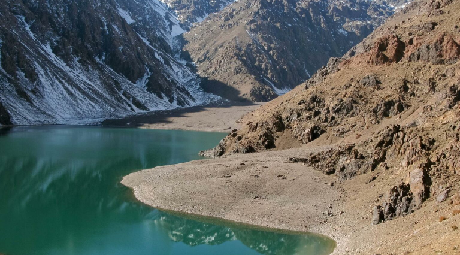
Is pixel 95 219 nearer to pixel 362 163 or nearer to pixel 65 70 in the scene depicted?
pixel 362 163

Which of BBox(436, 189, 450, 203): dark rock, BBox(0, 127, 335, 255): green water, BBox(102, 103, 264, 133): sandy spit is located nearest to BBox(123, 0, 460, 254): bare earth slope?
BBox(436, 189, 450, 203): dark rock

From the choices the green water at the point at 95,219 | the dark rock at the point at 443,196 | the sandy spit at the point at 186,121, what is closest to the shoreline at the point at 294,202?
the dark rock at the point at 443,196

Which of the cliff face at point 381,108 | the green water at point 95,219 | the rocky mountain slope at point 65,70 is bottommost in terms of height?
the green water at point 95,219

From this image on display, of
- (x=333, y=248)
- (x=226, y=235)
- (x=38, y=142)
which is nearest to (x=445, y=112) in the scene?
(x=333, y=248)

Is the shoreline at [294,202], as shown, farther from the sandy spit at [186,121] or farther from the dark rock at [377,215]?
the sandy spit at [186,121]

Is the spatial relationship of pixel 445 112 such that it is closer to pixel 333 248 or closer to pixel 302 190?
pixel 302 190

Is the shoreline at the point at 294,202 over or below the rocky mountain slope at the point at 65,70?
below

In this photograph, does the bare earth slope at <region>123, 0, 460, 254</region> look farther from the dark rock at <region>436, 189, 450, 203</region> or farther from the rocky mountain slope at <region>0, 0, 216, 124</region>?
the rocky mountain slope at <region>0, 0, 216, 124</region>
